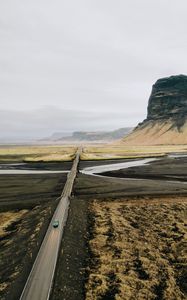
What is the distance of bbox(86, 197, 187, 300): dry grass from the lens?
9492mm

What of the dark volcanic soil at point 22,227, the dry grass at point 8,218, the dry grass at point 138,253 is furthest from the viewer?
the dry grass at point 8,218

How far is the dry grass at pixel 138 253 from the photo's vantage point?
31.1ft

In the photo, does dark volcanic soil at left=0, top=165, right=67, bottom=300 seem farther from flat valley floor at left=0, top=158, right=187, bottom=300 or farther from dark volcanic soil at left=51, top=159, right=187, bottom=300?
dark volcanic soil at left=51, top=159, right=187, bottom=300

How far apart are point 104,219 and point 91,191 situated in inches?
342

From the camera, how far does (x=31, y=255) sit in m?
12.0

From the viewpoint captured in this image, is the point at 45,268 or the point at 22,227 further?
the point at 22,227

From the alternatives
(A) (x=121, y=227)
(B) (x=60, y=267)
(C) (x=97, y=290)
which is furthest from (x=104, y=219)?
(C) (x=97, y=290)

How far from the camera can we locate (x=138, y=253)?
1241 cm

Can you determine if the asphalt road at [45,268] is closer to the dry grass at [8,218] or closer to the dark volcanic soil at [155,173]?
the dry grass at [8,218]

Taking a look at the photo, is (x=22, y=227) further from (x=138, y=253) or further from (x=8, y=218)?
(x=138, y=253)

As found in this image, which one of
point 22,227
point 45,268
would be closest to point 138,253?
point 45,268

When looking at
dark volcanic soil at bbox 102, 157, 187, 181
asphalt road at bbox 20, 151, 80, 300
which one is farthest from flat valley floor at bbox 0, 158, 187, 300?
dark volcanic soil at bbox 102, 157, 187, 181

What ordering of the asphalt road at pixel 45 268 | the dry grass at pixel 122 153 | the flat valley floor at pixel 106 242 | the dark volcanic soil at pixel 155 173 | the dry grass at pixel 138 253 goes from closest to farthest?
the asphalt road at pixel 45 268
the dry grass at pixel 138 253
the flat valley floor at pixel 106 242
the dark volcanic soil at pixel 155 173
the dry grass at pixel 122 153

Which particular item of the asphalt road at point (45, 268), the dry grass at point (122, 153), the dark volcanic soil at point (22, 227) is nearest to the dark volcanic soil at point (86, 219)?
the asphalt road at point (45, 268)
